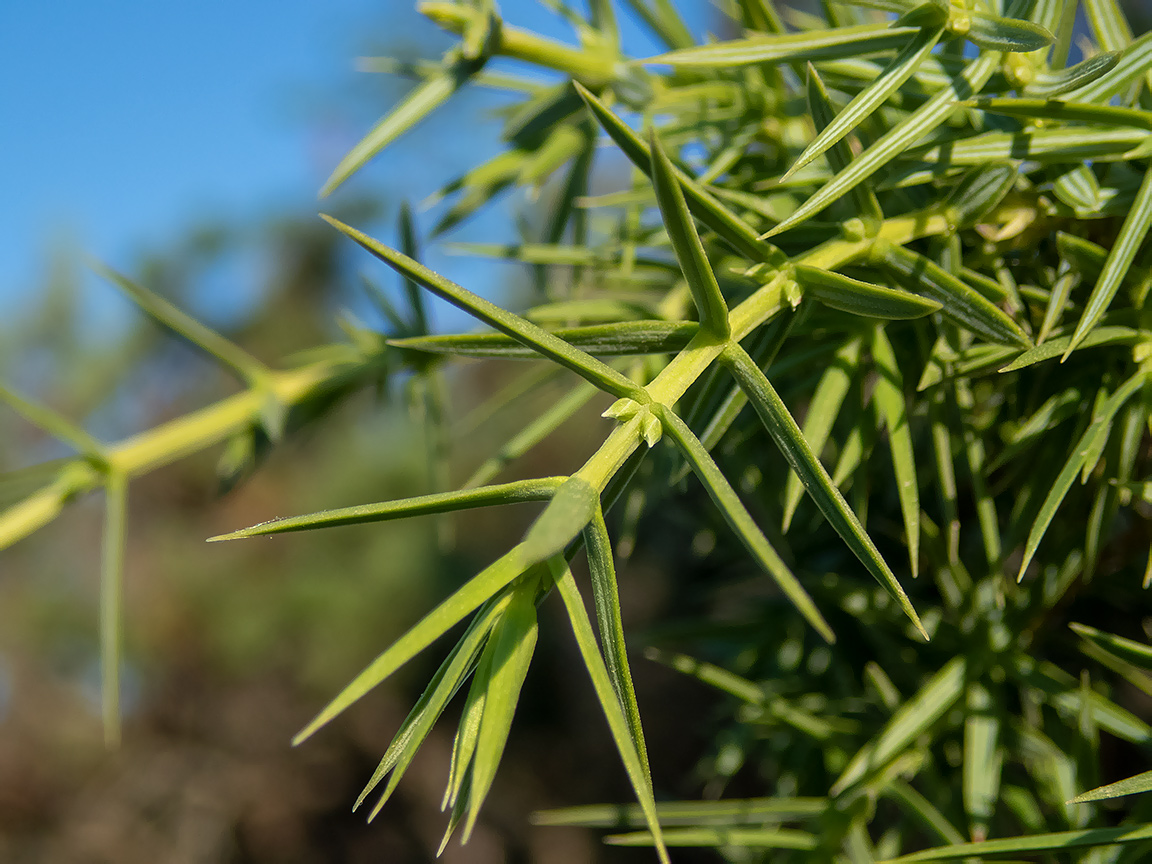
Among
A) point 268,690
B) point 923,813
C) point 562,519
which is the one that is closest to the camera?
point 562,519

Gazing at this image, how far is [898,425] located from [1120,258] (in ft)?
0.18

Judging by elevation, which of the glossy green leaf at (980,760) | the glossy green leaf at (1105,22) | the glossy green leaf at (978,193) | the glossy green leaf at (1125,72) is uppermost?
the glossy green leaf at (1105,22)

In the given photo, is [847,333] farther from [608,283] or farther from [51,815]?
[51,815]

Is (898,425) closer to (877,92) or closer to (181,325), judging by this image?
(877,92)

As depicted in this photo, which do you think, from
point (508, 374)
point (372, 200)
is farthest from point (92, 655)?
point (372, 200)

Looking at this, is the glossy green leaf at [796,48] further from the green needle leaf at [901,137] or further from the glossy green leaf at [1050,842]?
the glossy green leaf at [1050,842]

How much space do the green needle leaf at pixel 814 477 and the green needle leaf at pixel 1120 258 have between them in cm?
7

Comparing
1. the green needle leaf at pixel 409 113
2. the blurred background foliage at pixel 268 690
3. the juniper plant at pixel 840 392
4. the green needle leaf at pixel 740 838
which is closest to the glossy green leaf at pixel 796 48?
the juniper plant at pixel 840 392

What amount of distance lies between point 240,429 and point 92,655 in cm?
151

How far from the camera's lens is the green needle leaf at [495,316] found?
132 mm

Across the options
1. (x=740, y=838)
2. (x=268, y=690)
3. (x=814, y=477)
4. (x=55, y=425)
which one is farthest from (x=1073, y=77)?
(x=268, y=690)

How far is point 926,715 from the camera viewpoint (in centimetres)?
24

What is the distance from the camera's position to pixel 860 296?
15cm

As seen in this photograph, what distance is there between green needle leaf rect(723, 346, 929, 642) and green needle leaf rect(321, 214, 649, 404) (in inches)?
0.9
